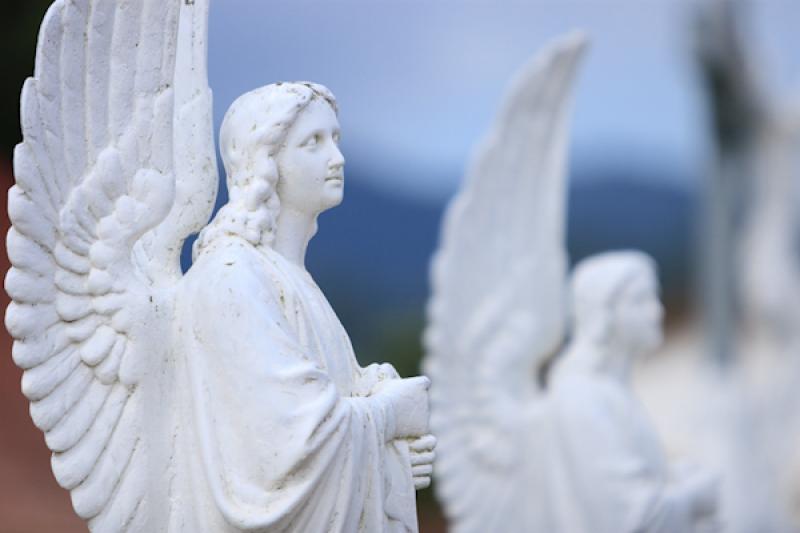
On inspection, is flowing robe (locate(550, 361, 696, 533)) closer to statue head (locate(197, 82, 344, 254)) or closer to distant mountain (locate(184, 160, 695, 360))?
statue head (locate(197, 82, 344, 254))

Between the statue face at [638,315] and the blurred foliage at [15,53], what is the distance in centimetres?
507

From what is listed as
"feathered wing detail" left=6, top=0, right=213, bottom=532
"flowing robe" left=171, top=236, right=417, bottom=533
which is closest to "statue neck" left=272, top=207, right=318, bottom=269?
"flowing robe" left=171, top=236, right=417, bottom=533

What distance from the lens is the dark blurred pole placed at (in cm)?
1838

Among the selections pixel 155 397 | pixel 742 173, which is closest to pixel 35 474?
pixel 155 397

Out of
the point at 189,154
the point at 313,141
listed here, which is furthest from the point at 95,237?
the point at 313,141

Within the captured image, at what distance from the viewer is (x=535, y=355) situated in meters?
9.01

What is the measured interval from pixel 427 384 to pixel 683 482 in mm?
2854

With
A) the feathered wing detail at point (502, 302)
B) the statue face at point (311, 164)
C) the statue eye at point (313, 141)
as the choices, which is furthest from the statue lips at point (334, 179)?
the feathered wing detail at point (502, 302)

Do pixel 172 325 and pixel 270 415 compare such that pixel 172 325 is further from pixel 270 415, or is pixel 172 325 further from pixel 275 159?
pixel 275 159

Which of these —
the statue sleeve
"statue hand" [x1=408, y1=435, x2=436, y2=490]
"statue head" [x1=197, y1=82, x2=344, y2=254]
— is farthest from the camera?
the statue sleeve

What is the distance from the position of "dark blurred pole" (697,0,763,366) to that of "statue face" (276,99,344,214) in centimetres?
1266

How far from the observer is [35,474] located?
1095cm

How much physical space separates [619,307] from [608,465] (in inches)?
34.0

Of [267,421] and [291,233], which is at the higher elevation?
[291,233]
